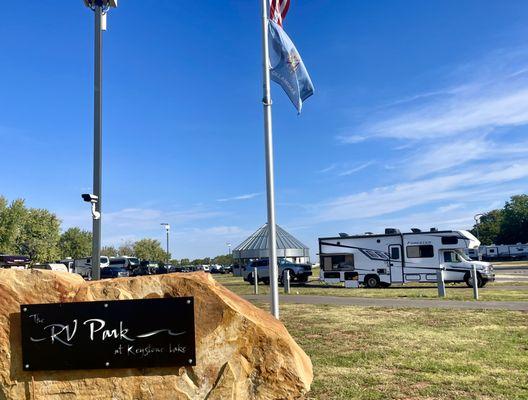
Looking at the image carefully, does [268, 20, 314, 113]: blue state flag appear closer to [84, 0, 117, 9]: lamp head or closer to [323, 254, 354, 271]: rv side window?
[84, 0, 117, 9]: lamp head

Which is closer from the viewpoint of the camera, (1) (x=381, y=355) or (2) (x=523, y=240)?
(1) (x=381, y=355)

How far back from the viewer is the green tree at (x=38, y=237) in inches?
2270

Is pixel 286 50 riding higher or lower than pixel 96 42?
lower

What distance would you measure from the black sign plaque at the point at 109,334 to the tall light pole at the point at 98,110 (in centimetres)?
493

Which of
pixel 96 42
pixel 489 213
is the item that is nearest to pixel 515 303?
pixel 96 42

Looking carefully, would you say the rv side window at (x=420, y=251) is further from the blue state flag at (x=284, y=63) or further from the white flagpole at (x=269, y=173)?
the white flagpole at (x=269, y=173)

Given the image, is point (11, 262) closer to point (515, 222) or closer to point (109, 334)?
point (109, 334)

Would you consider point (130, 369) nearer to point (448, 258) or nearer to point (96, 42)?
point (96, 42)

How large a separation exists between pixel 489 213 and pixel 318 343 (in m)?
116

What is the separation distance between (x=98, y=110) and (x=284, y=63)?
385 cm

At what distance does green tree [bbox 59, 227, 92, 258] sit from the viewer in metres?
80.2

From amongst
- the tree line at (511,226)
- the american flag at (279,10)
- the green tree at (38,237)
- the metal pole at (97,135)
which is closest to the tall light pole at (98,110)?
the metal pole at (97,135)

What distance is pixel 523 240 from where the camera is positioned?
89.7m

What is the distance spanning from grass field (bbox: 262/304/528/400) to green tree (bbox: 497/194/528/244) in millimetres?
87468
